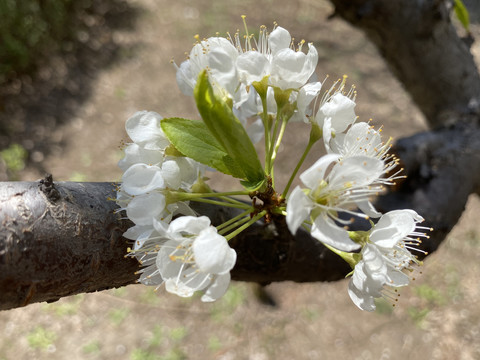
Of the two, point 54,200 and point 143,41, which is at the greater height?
point 54,200

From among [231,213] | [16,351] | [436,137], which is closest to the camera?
[231,213]

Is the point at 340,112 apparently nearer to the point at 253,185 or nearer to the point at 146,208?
the point at 253,185

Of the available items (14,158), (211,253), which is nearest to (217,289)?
(211,253)

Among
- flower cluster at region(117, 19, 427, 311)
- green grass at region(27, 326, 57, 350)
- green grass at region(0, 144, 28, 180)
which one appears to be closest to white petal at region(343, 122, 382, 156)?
flower cluster at region(117, 19, 427, 311)

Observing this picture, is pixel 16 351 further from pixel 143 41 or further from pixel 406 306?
pixel 143 41

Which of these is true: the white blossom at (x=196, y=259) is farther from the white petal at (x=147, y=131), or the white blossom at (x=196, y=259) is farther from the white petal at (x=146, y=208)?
the white petal at (x=147, y=131)

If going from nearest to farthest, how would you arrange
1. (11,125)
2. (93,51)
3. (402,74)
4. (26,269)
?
(26,269) → (402,74) → (11,125) → (93,51)

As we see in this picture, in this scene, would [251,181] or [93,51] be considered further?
A: [93,51]

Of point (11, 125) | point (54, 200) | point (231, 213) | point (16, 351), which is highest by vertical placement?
point (54, 200)

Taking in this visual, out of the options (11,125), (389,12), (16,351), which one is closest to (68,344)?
(16,351)
